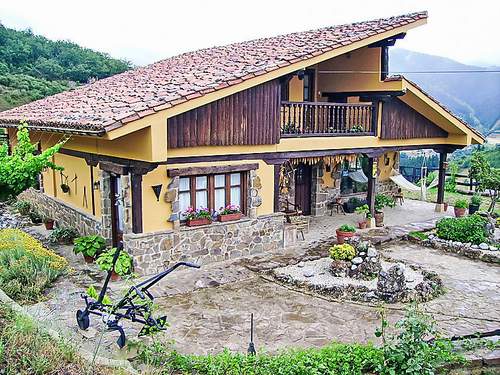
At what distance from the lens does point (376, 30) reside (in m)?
13.1

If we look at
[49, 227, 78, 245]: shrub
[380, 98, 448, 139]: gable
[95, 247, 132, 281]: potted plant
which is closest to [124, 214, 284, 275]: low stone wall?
[95, 247, 132, 281]: potted plant

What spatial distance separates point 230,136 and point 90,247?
4026 millimetres

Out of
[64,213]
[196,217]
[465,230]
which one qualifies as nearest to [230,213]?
[196,217]

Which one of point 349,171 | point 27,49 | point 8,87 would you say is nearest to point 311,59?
point 349,171

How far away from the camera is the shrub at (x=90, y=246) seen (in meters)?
11.3

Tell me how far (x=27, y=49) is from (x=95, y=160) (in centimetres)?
2944

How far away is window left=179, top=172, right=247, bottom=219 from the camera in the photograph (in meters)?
11.3

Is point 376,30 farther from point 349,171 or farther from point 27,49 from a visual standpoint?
point 27,49

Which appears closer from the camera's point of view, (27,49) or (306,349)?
(306,349)

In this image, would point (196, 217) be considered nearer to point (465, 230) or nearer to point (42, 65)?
point (465, 230)

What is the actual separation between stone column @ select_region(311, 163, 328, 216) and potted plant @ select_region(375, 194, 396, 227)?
5.71 ft

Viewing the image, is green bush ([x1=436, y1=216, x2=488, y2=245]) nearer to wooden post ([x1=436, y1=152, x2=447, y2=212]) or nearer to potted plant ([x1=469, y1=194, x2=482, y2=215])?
potted plant ([x1=469, y1=194, x2=482, y2=215])

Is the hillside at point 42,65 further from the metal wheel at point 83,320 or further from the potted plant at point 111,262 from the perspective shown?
the metal wheel at point 83,320

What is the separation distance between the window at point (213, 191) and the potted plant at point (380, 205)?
5.32 metres
